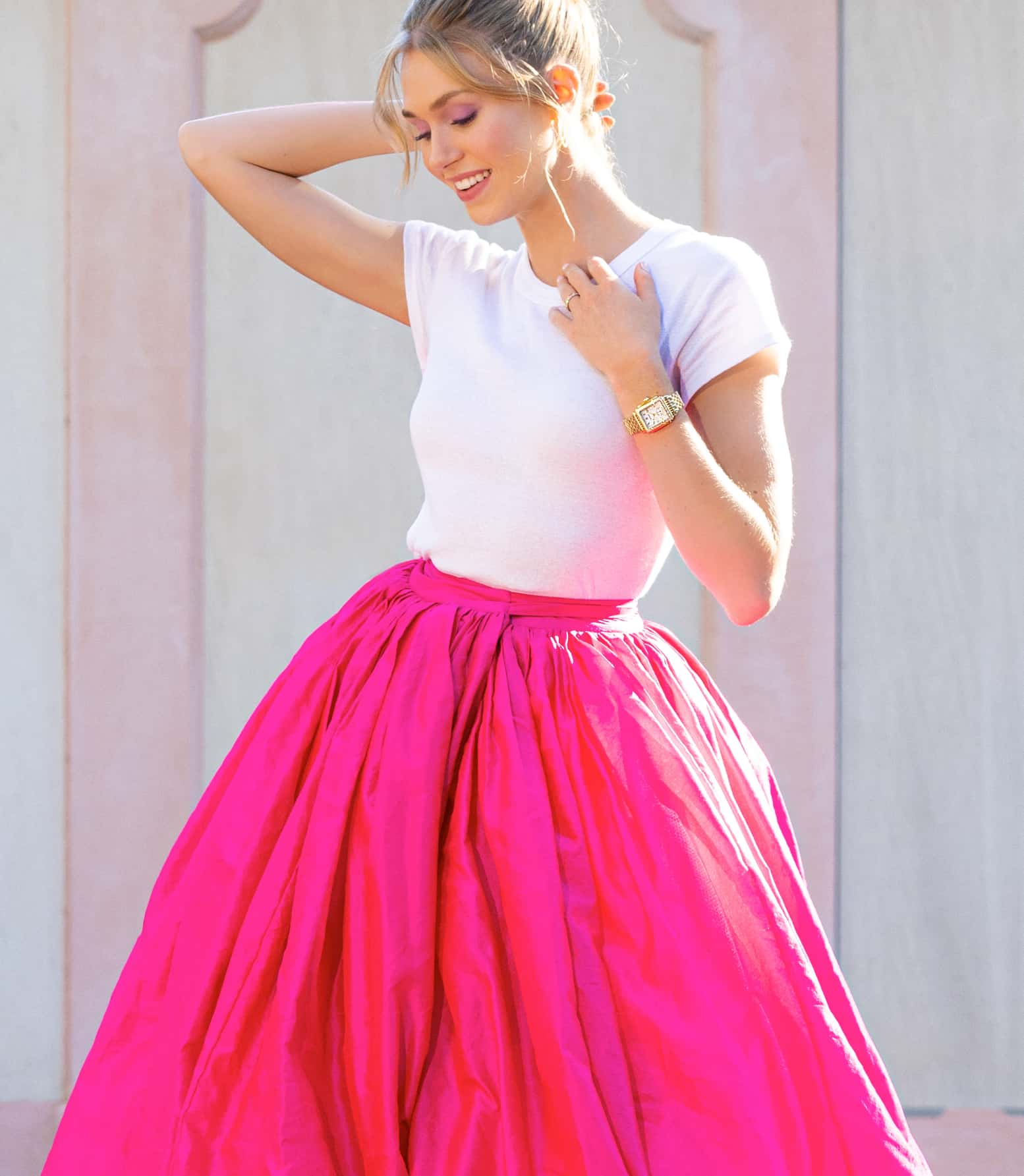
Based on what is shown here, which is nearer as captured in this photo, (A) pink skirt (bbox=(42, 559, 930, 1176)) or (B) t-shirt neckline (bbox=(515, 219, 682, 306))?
(A) pink skirt (bbox=(42, 559, 930, 1176))

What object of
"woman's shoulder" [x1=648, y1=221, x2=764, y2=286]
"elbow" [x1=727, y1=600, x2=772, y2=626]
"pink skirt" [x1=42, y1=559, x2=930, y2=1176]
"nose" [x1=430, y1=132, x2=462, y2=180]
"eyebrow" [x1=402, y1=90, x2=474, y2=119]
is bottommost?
"pink skirt" [x1=42, y1=559, x2=930, y2=1176]

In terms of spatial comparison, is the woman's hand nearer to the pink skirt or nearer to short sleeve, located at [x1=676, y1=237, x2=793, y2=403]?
short sleeve, located at [x1=676, y1=237, x2=793, y2=403]

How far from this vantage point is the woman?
4.14 ft

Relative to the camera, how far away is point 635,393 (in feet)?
4.39

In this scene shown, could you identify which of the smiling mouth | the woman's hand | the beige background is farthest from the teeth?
the beige background

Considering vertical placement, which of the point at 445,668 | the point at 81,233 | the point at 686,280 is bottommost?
the point at 445,668

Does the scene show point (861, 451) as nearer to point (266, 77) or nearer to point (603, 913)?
point (266, 77)

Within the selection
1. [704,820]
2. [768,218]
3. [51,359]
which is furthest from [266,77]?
[704,820]

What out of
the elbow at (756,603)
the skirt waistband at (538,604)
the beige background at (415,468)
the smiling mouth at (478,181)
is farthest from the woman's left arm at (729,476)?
the beige background at (415,468)

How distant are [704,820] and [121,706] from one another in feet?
4.60

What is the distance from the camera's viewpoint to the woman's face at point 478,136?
4.63 ft

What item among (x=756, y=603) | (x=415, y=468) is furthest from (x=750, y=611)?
(x=415, y=468)

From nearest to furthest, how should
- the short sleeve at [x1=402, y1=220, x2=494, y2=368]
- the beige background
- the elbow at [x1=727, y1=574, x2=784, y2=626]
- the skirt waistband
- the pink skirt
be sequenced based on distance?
the pink skirt < the elbow at [x1=727, y1=574, x2=784, y2=626] < the skirt waistband < the short sleeve at [x1=402, y1=220, x2=494, y2=368] < the beige background

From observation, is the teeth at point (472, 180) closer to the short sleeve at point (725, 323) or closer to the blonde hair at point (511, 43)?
the blonde hair at point (511, 43)
